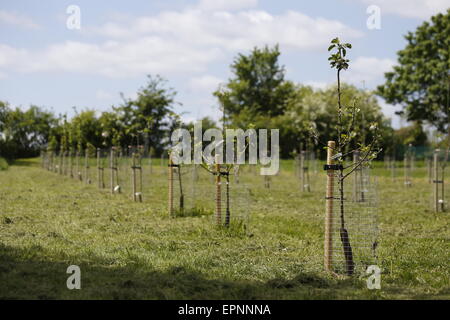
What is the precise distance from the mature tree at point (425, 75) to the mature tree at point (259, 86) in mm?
16763

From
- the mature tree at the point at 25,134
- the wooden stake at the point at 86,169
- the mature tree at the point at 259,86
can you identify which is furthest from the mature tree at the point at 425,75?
the mature tree at the point at 25,134

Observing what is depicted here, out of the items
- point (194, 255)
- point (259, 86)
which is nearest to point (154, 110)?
point (259, 86)

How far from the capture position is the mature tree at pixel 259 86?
57.5 meters

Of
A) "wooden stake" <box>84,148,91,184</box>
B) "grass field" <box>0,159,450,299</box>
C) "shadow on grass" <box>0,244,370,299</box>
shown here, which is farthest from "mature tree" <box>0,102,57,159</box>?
"shadow on grass" <box>0,244,370,299</box>

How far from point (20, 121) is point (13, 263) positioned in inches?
2046

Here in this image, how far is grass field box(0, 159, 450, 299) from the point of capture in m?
6.04

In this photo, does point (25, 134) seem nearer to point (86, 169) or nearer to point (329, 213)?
point (86, 169)

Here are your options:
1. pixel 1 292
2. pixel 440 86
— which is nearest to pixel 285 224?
pixel 1 292

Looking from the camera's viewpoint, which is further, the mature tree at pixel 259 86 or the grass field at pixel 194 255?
the mature tree at pixel 259 86

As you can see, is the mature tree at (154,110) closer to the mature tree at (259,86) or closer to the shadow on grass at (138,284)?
the mature tree at (259,86)

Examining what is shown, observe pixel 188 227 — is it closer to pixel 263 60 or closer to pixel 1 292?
pixel 1 292

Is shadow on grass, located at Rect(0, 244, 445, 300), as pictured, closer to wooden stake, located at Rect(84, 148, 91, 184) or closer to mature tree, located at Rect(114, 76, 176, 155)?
wooden stake, located at Rect(84, 148, 91, 184)
